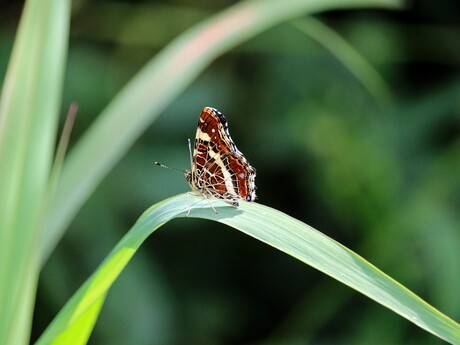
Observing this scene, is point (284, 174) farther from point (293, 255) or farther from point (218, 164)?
point (293, 255)

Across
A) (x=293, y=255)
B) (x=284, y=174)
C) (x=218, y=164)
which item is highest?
(x=284, y=174)

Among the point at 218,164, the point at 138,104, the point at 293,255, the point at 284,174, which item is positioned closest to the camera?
the point at 293,255

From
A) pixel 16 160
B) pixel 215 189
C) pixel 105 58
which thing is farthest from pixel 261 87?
pixel 16 160

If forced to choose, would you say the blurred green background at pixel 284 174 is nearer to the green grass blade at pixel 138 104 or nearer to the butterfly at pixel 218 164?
the green grass blade at pixel 138 104

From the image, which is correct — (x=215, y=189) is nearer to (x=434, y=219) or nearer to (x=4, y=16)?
(x=434, y=219)

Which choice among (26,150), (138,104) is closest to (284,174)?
(138,104)

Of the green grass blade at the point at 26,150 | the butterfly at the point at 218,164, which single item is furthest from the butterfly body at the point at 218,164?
→ the green grass blade at the point at 26,150

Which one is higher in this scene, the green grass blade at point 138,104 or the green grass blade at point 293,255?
the green grass blade at point 138,104
